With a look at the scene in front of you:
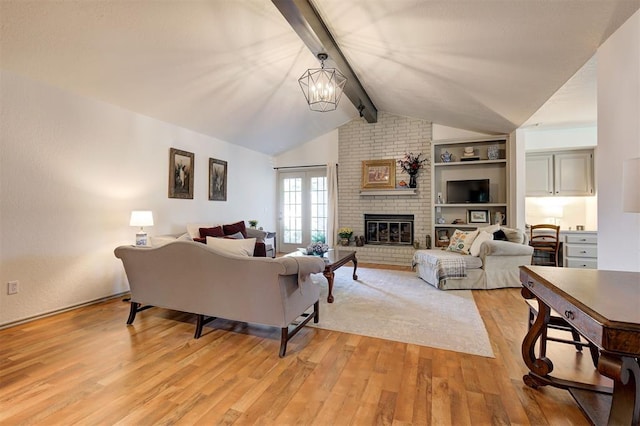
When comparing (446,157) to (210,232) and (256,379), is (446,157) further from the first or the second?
(256,379)

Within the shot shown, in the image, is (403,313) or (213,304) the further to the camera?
(403,313)

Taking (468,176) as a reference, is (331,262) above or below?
below

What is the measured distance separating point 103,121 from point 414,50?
3.76 metres

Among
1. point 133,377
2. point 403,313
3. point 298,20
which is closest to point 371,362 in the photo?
point 403,313

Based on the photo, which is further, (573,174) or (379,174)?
(379,174)

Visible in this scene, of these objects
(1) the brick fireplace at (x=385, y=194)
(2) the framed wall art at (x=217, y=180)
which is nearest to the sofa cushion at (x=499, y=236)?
(1) the brick fireplace at (x=385, y=194)

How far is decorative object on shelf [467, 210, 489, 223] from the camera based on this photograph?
5.62m

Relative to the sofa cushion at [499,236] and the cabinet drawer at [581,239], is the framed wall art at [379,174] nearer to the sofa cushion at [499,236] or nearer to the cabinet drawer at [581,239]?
the sofa cushion at [499,236]

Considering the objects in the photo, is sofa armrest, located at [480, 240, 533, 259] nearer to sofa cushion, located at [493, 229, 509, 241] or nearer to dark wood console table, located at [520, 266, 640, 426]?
sofa cushion, located at [493, 229, 509, 241]

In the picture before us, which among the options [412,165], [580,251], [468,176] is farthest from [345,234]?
[580,251]

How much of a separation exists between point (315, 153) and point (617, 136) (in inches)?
209

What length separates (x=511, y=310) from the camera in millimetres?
3178

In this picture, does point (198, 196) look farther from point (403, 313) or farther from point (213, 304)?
point (403, 313)

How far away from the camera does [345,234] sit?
6.12 meters
